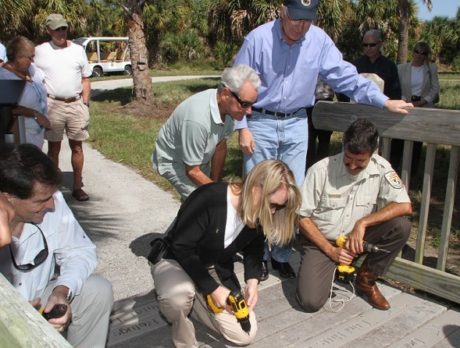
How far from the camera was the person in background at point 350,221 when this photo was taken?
332 cm

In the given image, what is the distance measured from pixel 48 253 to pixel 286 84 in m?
1.95

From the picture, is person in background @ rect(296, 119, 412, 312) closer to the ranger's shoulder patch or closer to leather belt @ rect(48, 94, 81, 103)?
the ranger's shoulder patch

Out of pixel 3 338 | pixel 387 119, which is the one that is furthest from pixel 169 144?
pixel 3 338

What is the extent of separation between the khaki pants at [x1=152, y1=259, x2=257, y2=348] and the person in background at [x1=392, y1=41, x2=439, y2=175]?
4.50 m

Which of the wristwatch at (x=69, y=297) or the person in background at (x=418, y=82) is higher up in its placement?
the person in background at (x=418, y=82)

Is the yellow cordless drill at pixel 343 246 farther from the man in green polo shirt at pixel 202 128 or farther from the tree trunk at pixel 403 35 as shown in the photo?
the tree trunk at pixel 403 35

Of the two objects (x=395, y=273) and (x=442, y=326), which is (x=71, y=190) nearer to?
(x=395, y=273)

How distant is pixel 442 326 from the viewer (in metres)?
3.12


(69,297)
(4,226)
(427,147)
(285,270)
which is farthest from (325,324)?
(4,226)

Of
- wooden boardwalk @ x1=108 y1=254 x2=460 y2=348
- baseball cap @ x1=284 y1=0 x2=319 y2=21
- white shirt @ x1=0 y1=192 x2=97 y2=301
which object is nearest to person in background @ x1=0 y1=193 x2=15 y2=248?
white shirt @ x1=0 y1=192 x2=97 y2=301

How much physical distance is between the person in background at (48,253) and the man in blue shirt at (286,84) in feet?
4.57

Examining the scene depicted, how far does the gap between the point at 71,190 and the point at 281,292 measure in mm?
3341

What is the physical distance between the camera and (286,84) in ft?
11.8

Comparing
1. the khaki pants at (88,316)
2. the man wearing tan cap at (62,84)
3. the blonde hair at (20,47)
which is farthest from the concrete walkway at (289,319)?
the blonde hair at (20,47)
